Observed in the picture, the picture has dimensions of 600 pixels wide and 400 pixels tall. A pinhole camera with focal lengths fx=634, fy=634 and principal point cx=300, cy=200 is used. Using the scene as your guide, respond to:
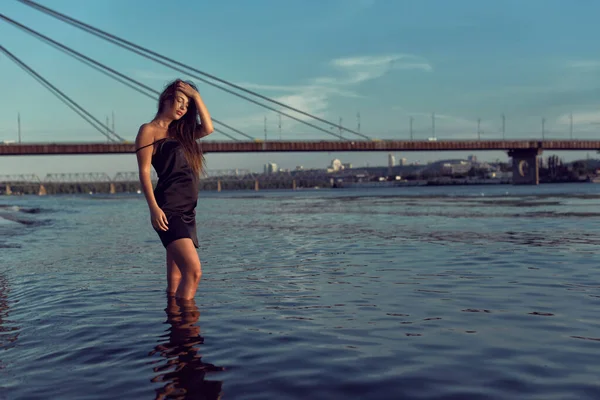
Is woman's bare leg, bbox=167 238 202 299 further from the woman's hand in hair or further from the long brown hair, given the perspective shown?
the woman's hand in hair

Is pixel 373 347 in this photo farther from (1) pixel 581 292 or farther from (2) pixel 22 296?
(2) pixel 22 296

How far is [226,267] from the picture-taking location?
1003cm

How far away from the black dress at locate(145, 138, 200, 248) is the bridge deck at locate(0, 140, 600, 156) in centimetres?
8255

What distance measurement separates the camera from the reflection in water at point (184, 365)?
358 cm

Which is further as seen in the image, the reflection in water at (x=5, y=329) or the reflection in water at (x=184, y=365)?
the reflection in water at (x=5, y=329)

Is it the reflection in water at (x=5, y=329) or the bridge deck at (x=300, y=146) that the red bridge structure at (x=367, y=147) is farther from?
the reflection in water at (x=5, y=329)

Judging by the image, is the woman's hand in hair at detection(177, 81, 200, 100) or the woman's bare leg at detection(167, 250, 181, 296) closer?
the woman's hand in hair at detection(177, 81, 200, 100)

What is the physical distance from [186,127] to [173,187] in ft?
1.73

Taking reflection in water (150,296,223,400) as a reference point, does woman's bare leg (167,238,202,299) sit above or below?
above

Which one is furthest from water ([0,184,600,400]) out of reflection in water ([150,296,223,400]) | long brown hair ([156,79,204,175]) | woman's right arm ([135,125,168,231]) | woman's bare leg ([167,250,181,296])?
long brown hair ([156,79,204,175])

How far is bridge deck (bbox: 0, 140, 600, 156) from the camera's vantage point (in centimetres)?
9375

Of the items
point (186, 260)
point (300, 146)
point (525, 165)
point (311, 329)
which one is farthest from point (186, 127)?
point (525, 165)

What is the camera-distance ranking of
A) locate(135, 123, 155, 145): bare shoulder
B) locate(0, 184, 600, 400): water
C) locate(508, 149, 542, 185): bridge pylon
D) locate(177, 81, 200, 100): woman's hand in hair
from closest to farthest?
locate(0, 184, 600, 400): water, locate(135, 123, 155, 145): bare shoulder, locate(177, 81, 200, 100): woman's hand in hair, locate(508, 149, 542, 185): bridge pylon

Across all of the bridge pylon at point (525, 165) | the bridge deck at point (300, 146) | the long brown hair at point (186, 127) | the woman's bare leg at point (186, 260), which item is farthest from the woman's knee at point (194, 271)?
the bridge pylon at point (525, 165)
